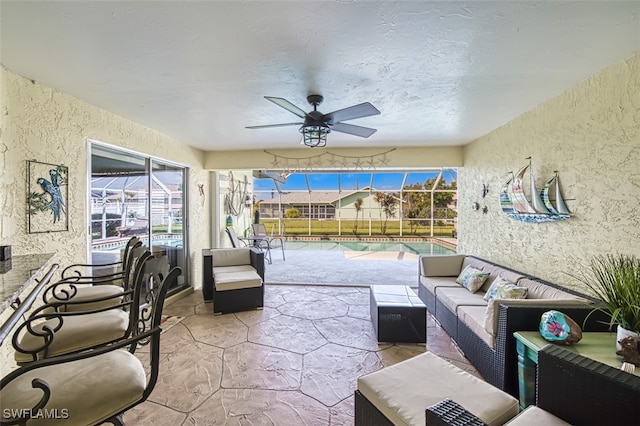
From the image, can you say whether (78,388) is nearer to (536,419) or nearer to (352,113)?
(536,419)

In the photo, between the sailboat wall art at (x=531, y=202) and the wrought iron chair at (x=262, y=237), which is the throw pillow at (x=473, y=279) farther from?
the wrought iron chair at (x=262, y=237)

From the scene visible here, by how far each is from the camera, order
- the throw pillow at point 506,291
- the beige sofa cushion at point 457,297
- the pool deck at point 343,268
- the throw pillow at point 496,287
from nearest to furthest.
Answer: the throw pillow at point 506,291
the throw pillow at point 496,287
the beige sofa cushion at point 457,297
the pool deck at point 343,268

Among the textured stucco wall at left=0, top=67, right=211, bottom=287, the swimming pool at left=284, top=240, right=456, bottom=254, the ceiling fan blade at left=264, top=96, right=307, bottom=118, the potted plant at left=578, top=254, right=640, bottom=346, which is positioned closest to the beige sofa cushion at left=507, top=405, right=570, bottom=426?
the potted plant at left=578, top=254, right=640, bottom=346

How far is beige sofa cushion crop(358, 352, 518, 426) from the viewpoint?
52.2 inches

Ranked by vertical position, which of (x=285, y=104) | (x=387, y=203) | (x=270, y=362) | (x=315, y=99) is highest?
(x=315, y=99)

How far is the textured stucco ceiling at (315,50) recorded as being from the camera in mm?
1494

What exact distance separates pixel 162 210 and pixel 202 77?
282 cm

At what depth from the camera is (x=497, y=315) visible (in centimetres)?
225

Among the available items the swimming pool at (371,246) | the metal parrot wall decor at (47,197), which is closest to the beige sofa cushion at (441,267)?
the metal parrot wall decor at (47,197)

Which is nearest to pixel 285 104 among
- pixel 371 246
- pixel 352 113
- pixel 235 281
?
pixel 352 113

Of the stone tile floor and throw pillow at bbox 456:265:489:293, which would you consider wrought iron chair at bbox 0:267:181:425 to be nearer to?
the stone tile floor

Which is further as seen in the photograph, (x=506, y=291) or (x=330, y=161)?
(x=330, y=161)

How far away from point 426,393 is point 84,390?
151cm

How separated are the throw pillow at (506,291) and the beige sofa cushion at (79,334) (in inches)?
125
